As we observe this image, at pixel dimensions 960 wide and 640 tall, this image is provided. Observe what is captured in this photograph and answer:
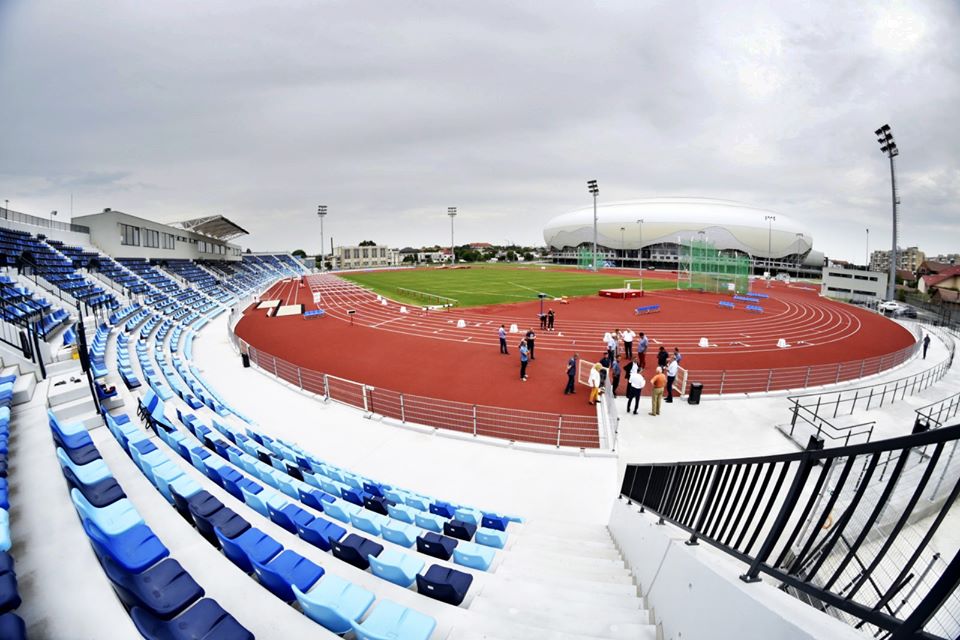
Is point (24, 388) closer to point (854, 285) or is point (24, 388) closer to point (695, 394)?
point (695, 394)

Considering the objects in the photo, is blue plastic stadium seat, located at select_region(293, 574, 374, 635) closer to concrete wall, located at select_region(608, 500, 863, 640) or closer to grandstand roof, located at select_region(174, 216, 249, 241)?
concrete wall, located at select_region(608, 500, 863, 640)

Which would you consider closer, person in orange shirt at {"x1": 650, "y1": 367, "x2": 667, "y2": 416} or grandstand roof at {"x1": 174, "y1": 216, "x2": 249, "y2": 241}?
person in orange shirt at {"x1": 650, "y1": 367, "x2": 667, "y2": 416}

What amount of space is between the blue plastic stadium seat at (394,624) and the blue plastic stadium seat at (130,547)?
215cm

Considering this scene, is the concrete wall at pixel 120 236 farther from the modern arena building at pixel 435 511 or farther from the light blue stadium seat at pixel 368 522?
the light blue stadium seat at pixel 368 522

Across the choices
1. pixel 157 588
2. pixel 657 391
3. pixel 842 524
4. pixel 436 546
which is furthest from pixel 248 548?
pixel 657 391

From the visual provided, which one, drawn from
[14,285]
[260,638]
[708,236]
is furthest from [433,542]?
[708,236]

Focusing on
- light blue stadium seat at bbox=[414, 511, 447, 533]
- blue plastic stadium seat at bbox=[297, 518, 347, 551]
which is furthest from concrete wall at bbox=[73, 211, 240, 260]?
light blue stadium seat at bbox=[414, 511, 447, 533]

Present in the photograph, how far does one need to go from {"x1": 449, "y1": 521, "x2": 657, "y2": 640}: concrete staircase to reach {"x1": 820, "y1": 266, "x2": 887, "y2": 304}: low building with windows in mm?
49086

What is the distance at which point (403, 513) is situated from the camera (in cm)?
602

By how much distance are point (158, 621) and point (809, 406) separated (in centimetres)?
1476

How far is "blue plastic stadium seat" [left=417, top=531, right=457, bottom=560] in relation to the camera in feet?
16.2

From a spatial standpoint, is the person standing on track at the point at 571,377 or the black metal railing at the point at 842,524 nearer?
the black metal railing at the point at 842,524

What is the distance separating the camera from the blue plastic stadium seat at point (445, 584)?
3.98 meters

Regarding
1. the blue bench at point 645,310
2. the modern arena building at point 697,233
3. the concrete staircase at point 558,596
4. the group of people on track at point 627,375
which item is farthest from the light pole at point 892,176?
the modern arena building at point 697,233
